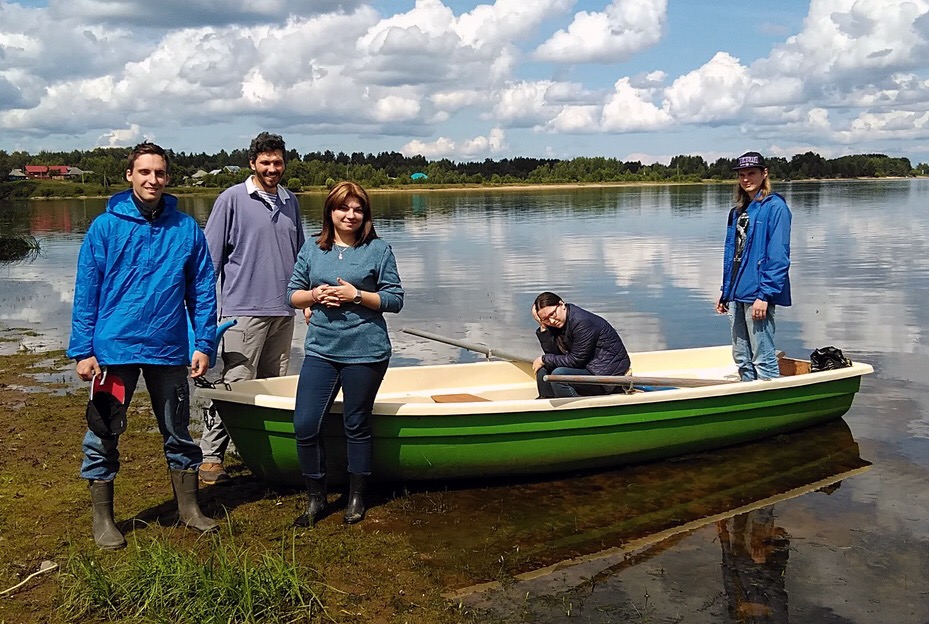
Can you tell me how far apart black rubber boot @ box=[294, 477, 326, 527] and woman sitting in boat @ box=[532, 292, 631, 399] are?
1.94m

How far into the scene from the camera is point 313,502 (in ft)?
16.3

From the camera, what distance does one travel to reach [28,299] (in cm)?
1584

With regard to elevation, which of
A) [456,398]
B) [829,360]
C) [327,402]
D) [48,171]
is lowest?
[456,398]

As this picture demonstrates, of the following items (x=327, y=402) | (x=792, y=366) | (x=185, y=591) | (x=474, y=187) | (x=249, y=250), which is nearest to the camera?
(x=185, y=591)

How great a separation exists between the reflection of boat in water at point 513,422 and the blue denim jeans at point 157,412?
484mm

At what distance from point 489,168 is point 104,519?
13543cm

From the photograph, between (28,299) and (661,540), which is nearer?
(661,540)

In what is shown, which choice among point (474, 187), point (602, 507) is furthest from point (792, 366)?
point (474, 187)

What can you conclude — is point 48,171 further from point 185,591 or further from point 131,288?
point 185,591

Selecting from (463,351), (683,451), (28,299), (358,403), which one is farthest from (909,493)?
(28,299)

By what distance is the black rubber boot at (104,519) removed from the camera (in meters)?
4.45

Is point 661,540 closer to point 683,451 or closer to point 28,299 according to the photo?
point 683,451

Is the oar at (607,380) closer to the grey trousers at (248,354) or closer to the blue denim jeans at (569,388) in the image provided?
the blue denim jeans at (569,388)

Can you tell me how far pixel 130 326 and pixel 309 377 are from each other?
1.02 meters
